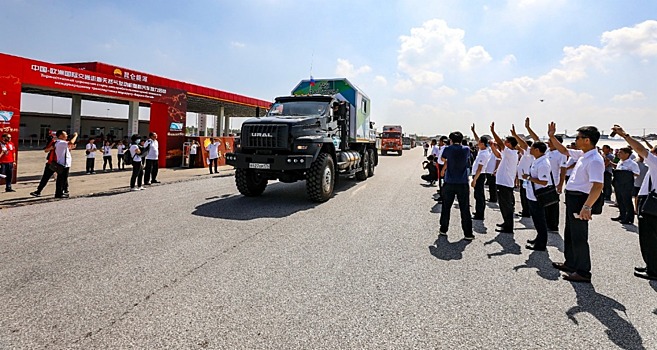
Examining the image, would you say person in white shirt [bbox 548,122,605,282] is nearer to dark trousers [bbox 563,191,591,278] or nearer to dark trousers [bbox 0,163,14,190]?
dark trousers [bbox 563,191,591,278]

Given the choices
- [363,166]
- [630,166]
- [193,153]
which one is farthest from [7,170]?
[630,166]

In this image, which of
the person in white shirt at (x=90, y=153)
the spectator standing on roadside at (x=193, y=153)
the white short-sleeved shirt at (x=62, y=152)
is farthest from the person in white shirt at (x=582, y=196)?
the spectator standing on roadside at (x=193, y=153)

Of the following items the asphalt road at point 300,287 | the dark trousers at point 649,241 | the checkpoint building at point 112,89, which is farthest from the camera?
the checkpoint building at point 112,89

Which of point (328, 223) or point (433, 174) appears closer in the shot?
point (328, 223)

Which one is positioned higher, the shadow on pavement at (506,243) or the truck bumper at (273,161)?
the truck bumper at (273,161)

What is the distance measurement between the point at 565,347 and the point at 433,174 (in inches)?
425

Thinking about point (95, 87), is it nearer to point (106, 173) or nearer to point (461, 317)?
point (106, 173)

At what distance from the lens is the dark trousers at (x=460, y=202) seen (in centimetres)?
582

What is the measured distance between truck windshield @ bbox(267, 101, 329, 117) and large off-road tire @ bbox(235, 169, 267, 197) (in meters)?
1.75

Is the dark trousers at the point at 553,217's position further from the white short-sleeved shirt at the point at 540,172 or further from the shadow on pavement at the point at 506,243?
the white short-sleeved shirt at the point at 540,172

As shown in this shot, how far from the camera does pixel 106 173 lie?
15.3m

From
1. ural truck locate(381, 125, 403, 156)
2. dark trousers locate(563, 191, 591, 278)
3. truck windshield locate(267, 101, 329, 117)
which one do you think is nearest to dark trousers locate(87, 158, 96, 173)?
truck windshield locate(267, 101, 329, 117)

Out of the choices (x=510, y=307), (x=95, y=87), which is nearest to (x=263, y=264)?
(x=510, y=307)

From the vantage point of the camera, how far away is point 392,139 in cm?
4025
